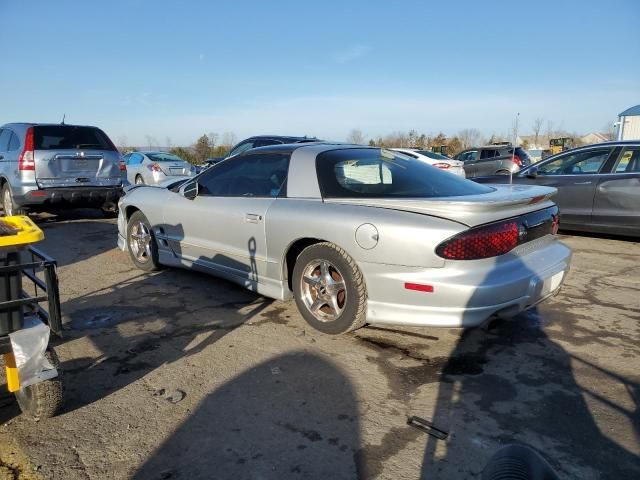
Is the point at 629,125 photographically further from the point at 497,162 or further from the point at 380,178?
the point at 380,178

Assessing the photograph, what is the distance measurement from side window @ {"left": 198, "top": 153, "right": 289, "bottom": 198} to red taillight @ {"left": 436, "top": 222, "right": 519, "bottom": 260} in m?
1.61

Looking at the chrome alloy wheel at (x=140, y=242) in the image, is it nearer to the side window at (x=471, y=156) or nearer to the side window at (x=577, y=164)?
the side window at (x=577, y=164)

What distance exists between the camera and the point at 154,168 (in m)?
15.1

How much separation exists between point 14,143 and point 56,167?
97 cm

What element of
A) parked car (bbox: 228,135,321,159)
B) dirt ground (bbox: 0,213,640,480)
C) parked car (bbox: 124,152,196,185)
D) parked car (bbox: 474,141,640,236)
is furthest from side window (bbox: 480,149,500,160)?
dirt ground (bbox: 0,213,640,480)

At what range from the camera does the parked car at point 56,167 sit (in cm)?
786

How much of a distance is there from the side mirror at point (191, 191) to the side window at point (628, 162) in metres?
5.93

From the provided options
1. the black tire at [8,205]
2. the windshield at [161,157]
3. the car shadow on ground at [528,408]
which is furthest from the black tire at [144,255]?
the windshield at [161,157]

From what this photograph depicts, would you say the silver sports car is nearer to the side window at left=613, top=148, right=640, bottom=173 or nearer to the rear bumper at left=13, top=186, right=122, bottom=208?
the side window at left=613, top=148, right=640, bottom=173

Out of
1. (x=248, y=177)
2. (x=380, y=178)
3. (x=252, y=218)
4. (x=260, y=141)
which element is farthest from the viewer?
(x=260, y=141)

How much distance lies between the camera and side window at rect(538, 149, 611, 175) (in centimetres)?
716

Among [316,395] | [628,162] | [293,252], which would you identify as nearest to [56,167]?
[293,252]

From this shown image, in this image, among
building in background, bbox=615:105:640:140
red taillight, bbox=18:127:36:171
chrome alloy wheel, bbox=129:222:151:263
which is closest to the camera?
chrome alloy wheel, bbox=129:222:151:263

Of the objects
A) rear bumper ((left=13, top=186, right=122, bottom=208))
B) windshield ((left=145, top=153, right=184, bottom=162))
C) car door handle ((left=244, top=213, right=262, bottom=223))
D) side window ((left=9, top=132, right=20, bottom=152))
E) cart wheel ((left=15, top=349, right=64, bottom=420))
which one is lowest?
cart wheel ((left=15, top=349, right=64, bottom=420))
